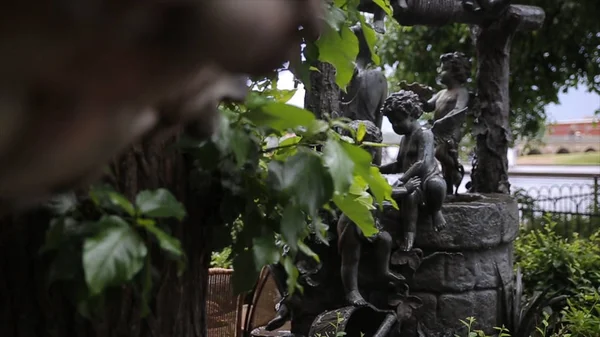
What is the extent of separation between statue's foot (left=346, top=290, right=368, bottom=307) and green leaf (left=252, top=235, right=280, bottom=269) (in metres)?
2.76

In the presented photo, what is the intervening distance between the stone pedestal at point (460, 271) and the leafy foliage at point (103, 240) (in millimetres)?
3303

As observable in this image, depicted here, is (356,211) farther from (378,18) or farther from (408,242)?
(378,18)

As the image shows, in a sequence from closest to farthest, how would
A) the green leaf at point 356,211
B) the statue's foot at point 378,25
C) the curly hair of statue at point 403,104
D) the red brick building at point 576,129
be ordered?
the green leaf at point 356,211 < the curly hair of statue at point 403,104 < the statue's foot at point 378,25 < the red brick building at point 576,129

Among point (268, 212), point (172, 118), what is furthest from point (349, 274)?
point (172, 118)

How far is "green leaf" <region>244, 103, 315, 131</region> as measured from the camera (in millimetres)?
882

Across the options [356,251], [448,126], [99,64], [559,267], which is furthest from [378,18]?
[99,64]

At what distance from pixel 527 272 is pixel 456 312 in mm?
1759

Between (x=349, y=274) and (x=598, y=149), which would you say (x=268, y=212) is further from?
(x=598, y=149)

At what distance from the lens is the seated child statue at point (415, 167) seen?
4.01m

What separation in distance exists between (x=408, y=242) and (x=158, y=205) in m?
3.26

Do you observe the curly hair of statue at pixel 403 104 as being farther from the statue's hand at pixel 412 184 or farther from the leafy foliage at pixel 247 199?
the leafy foliage at pixel 247 199

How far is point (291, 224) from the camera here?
1062 millimetres

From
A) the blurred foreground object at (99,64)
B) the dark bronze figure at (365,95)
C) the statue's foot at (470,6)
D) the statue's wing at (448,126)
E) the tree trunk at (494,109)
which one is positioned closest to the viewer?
the blurred foreground object at (99,64)

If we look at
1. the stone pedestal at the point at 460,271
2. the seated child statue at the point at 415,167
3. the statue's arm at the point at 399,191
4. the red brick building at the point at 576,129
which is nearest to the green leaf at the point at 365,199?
the statue's arm at the point at 399,191
